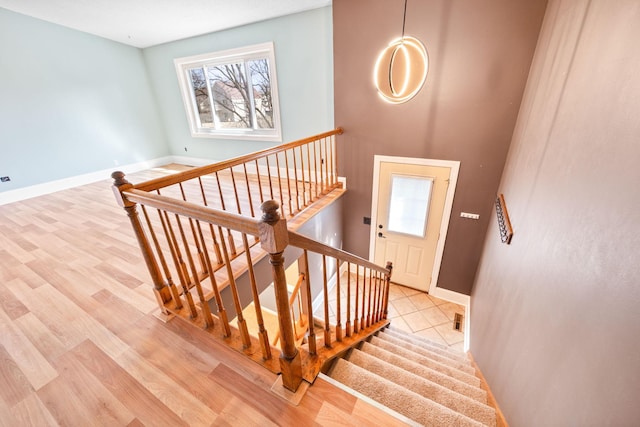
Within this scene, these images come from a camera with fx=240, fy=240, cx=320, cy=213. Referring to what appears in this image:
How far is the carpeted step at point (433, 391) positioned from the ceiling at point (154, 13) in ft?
14.6

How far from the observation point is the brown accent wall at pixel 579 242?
2.60ft

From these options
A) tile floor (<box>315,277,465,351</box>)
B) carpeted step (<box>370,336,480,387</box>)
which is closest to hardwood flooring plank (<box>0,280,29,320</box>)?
carpeted step (<box>370,336,480,387</box>)

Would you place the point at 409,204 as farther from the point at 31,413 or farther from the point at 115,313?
the point at 31,413

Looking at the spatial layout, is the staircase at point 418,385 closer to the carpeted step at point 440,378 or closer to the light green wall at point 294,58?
the carpeted step at point 440,378

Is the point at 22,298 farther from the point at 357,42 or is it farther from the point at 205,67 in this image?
the point at 205,67

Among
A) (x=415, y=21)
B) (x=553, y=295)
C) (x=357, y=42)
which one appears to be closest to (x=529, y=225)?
(x=553, y=295)

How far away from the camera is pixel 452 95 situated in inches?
111

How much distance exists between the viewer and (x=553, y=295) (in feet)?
3.90

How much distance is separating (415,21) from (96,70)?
5921mm

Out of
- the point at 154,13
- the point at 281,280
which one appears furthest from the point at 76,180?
the point at 281,280

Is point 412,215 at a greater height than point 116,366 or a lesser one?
lesser

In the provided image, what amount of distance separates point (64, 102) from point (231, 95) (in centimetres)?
295

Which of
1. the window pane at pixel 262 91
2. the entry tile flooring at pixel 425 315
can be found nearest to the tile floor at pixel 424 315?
the entry tile flooring at pixel 425 315

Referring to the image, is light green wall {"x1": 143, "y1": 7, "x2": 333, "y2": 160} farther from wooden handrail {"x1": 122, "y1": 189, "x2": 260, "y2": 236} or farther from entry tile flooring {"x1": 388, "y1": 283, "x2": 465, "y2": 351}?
wooden handrail {"x1": 122, "y1": 189, "x2": 260, "y2": 236}
